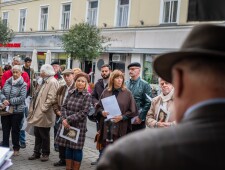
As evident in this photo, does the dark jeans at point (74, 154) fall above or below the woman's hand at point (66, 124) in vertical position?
below

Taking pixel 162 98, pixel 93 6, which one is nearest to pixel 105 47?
pixel 93 6

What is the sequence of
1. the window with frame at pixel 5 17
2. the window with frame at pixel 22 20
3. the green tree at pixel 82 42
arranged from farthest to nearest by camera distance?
the window with frame at pixel 5 17, the window with frame at pixel 22 20, the green tree at pixel 82 42

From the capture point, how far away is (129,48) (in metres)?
20.9

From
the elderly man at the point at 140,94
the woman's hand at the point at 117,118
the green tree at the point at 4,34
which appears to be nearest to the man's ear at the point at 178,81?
the woman's hand at the point at 117,118

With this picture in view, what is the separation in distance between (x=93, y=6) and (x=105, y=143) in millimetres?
18878

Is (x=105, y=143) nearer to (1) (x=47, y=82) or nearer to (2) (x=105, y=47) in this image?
(1) (x=47, y=82)

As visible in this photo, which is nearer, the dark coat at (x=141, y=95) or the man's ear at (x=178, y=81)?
the man's ear at (x=178, y=81)

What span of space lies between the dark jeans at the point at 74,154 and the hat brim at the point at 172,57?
13.3ft

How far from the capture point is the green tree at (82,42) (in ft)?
64.6

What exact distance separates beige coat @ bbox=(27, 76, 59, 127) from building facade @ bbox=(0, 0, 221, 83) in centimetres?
1215

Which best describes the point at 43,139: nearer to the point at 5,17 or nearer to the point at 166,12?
the point at 166,12

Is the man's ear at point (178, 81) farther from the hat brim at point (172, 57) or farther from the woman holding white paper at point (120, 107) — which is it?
the woman holding white paper at point (120, 107)

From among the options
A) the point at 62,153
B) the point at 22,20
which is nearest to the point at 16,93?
the point at 62,153

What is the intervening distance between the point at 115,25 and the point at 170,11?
12.7 feet
